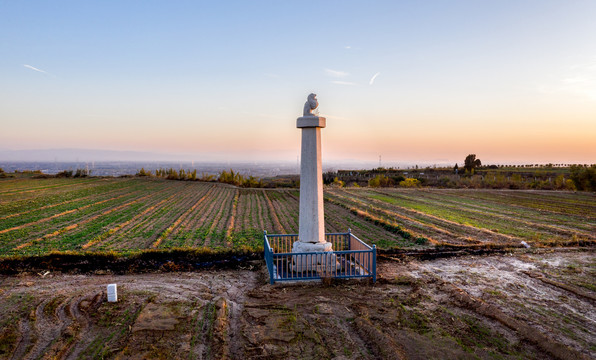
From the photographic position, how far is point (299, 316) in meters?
8.12

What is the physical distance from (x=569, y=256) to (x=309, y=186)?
1161 cm

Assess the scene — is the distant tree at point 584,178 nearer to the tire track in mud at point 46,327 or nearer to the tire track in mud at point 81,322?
the tire track in mud at point 81,322

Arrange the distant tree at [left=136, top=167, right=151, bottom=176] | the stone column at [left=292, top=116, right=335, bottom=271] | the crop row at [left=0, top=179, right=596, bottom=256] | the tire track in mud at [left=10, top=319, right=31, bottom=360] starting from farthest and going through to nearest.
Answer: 1. the distant tree at [left=136, top=167, right=151, bottom=176]
2. the crop row at [left=0, top=179, right=596, bottom=256]
3. the stone column at [left=292, top=116, right=335, bottom=271]
4. the tire track in mud at [left=10, top=319, right=31, bottom=360]

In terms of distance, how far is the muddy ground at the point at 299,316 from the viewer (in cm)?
670

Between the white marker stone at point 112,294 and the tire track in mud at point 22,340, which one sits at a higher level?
the white marker stone at point 112,294

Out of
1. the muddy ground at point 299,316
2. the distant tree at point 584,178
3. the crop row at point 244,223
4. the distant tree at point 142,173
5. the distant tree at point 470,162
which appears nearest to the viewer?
the muddy ground at point 299,316

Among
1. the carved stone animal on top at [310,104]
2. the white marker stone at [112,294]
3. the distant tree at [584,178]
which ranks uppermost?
the carved stone animal on top at [310,104]

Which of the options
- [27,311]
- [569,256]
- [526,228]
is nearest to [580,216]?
[526,228]

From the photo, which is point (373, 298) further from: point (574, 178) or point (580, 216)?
point (574, 178)

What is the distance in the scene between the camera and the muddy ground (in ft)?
22.0

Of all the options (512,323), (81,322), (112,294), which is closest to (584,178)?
(512,323)

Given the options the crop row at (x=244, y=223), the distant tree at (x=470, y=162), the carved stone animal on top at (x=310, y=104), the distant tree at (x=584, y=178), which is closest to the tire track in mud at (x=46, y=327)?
the crop row at (x=244, y=223)

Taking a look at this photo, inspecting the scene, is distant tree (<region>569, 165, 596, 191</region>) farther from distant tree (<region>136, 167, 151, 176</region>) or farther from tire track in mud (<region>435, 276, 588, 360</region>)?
distant tree (<region>136, 167, 151, 176</region>)

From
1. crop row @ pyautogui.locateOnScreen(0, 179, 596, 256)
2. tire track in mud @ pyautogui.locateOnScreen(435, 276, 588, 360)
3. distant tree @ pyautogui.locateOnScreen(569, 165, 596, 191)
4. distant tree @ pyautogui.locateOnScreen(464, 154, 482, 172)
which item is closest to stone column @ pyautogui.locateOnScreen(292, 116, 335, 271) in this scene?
tire track in mud @ pyautogui.locateOnScreen(435, 276, 588, 360)
